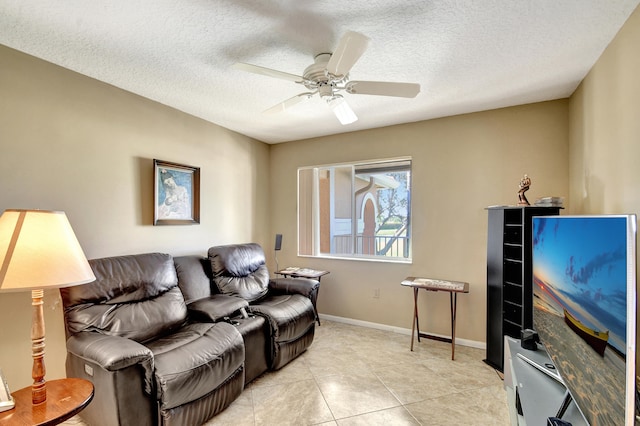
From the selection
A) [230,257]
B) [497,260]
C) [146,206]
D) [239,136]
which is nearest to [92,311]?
[146,206]

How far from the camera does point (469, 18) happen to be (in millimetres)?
1632

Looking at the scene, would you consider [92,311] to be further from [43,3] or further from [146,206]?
[43,3]

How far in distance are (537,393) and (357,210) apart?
2727 mm

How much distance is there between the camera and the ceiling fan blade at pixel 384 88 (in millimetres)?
1881

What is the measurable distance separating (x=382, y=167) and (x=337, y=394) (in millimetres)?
2614

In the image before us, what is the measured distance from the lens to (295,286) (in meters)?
3.20

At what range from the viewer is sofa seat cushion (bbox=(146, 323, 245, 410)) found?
1.68m

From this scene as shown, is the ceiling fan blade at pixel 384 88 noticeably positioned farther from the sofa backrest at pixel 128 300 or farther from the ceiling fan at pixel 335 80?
the sofa backrest at pixel 128 300

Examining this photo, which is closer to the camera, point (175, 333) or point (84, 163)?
point (175, 333)

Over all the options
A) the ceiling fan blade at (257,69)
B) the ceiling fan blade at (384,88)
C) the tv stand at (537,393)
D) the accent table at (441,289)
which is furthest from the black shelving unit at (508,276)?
the ceiling fan blade at (257,69)

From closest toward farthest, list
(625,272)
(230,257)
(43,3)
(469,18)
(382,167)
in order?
(625,272)
(43,3)
(469,18)
(230,257)
(382,167)

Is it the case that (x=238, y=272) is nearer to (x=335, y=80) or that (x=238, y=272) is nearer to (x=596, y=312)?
(x=335, y=80)

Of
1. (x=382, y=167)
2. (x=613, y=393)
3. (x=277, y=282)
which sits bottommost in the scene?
(x=277, y=282)

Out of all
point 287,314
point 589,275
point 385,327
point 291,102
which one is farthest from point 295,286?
point 589,275
